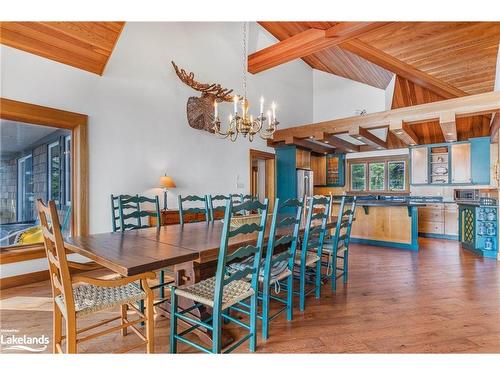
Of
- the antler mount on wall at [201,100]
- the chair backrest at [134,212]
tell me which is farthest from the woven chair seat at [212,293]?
the antler mount on wall at [201,100]

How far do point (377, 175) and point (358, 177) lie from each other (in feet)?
Result: 1.70

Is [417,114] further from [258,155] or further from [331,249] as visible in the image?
[258,155]

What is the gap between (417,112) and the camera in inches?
171

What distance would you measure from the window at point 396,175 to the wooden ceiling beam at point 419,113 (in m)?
2.95

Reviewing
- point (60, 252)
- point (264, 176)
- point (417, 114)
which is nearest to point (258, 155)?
point (264, 176)

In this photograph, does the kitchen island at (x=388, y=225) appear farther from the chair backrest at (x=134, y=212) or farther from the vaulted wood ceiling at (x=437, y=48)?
the chair backrest at (x=134, y=212)

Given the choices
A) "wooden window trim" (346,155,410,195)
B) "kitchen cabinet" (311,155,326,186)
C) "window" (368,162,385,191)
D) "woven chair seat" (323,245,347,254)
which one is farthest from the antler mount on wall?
"window" (368,162,385,191)

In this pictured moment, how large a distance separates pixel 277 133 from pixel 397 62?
2.67 metres

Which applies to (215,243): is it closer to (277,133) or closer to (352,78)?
(277,133)

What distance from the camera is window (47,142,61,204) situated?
11.4 feet

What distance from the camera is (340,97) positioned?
748 cm

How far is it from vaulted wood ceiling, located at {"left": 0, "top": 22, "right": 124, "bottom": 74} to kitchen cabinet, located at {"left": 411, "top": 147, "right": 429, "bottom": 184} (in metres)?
6.82
